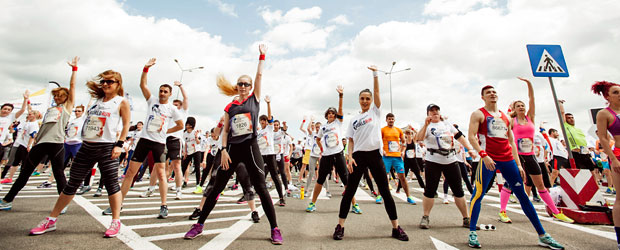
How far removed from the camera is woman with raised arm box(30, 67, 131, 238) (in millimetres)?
3418

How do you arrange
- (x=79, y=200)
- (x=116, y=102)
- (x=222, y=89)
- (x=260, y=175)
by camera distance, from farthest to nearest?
(x=79, y=200) → (x=222, y=89) → (x=116, y=102) → (x=260, y=175)

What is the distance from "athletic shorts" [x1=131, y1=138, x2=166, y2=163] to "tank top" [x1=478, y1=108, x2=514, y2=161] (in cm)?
519

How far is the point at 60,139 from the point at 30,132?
3.60 m

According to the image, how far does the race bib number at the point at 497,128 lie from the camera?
3.73 m

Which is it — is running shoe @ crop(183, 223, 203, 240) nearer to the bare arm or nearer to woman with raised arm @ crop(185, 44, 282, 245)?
woman with raised arm @ crop(185, 44, 282, 245)

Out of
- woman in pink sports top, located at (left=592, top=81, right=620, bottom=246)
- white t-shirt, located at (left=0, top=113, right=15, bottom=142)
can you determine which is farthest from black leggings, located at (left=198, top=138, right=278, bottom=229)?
white t-shirt, located at (left=0, top=113, right=15, bottom=142)

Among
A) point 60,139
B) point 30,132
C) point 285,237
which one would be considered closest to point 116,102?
point 60,139

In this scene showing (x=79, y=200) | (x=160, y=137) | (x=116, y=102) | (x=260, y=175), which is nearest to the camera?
(x=260, y=175)

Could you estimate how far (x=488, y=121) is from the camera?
3830 mm

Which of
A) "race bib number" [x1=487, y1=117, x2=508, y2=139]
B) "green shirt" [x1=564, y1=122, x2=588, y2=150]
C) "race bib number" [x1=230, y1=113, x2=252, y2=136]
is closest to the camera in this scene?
"race bib number" [x1=230, y1=113, x2=252, y2=136]

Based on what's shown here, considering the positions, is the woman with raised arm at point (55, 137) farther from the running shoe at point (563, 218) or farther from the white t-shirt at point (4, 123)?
the running shoe at point (563, 218)

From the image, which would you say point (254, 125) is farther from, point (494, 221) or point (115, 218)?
point (494, 221)

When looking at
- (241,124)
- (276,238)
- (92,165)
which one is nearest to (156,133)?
(92,165)

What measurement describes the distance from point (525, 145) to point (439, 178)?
7.89ft
